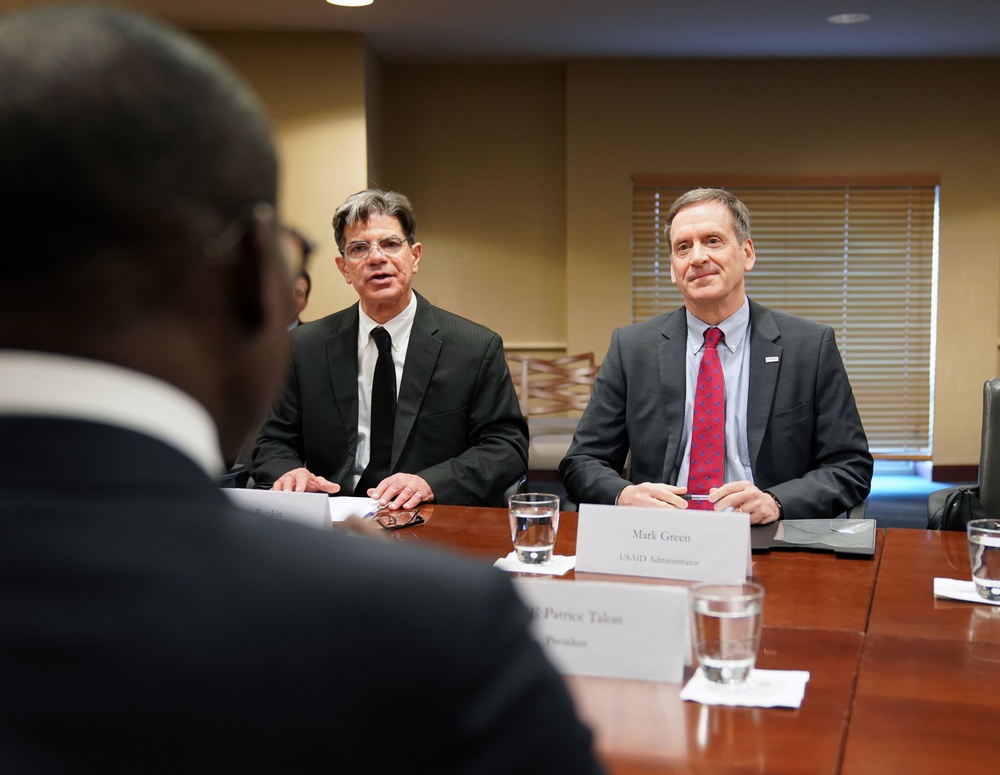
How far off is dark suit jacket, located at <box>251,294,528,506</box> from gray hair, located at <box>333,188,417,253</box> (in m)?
0.26

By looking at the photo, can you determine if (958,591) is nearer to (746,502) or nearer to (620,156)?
(746,502)

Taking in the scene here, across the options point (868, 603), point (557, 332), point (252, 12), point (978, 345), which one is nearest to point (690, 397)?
point (868, 603)

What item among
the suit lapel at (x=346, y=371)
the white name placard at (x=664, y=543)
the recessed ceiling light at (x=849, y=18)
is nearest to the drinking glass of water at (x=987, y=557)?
Result: the white name placard at (x=664, y=543)

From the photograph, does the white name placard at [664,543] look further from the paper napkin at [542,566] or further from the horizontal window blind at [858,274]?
the horizontal window blind at [858,274]

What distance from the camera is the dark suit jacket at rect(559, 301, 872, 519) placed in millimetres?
2643

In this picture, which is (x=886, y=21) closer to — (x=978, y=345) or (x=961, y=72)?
(x=961, y=72)

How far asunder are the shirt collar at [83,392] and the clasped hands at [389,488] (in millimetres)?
1819

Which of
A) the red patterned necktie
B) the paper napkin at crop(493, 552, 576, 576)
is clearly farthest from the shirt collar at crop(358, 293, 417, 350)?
the paper napkin at crop(493, 552, 576, 576)

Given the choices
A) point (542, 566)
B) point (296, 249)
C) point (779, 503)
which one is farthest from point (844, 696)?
point (779, 503)

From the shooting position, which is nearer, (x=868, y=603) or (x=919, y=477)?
(x=868, y=603)

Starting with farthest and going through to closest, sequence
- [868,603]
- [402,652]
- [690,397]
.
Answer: [690,397] → [868,603] → [402,652]

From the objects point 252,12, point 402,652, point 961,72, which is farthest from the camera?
point 961,72

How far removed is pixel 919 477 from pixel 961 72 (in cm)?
297

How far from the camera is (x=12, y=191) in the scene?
1.53ft
